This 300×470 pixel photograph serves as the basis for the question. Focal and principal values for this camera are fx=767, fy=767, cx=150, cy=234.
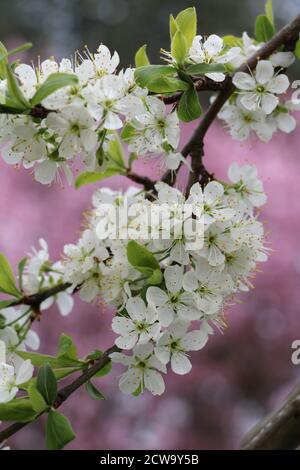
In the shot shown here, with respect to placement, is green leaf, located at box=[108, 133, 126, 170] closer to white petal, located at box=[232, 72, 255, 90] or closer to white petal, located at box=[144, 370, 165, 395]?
white petal, located at box=[232, 72, 255, 90]

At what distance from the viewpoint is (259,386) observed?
6.52ft

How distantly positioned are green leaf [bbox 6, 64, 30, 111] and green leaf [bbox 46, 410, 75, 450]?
0.76 feet

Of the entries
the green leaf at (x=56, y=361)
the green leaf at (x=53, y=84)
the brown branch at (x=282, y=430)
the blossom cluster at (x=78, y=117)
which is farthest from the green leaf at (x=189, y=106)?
the brown branch at (x=282, y=430)

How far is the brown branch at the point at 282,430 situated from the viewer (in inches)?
30.8

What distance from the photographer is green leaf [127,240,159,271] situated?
0.58 meters

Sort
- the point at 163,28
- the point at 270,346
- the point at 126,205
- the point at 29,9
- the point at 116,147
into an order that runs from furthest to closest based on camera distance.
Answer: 1. the point at 29,9
2. the point at 163,28
3. the point at 270,346
4. the point at 116,147
5. the point at 126,205

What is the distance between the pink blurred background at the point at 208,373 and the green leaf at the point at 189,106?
4.23 ft

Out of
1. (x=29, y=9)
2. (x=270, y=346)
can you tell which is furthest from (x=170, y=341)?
(x=29, y=9)

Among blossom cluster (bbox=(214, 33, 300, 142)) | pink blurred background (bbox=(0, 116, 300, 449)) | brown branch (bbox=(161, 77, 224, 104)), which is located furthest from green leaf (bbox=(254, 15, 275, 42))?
pink blurred background (bbox=(0, 116, 300, 449))

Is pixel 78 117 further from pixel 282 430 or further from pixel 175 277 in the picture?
pixel 282 430

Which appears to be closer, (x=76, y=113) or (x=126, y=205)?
(x=76, y=113)

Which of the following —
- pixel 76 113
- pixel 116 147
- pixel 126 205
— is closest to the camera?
pixel 76 113

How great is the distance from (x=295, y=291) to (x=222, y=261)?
1.47 metres

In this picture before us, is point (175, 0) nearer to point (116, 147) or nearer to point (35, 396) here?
point (116, 147)
